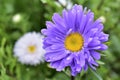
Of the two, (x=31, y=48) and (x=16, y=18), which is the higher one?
(x=16, y=18)

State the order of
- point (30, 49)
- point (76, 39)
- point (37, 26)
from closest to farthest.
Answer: point (76, 39)
point (30, 49)
point (37, 26)

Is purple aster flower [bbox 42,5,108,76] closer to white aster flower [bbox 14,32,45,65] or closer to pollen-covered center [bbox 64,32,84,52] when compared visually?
pollen-covered center [bbox 64,32,84,52]

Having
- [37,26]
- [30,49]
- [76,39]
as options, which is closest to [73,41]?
[76,39]

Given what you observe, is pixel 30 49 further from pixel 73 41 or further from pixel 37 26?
pixel 73 41

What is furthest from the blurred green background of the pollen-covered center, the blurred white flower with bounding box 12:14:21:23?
the pollen-covered center

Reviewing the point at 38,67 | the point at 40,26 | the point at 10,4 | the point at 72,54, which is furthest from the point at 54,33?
the point at 10,4

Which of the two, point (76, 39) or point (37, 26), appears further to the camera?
point (37, 26)

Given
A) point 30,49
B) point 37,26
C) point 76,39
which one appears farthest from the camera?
point 37,26

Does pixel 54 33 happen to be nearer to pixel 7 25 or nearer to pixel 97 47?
pixel 97 47
